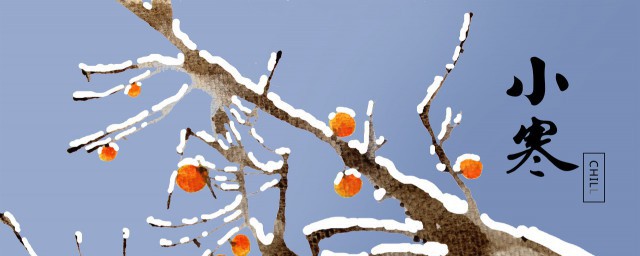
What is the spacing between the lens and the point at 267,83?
236 cm

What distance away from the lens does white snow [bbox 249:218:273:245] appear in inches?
99.0

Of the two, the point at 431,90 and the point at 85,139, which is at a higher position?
the point at 431,90

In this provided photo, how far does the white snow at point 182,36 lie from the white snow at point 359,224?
78cm

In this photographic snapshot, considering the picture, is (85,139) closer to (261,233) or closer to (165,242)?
(165,242)

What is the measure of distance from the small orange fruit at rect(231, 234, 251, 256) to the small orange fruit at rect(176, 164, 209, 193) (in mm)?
283

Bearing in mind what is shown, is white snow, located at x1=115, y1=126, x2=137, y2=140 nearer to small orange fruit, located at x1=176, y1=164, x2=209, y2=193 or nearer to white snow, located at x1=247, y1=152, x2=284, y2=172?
small orange fruit, located at x1=176, y1=164, x2=209, y2=193

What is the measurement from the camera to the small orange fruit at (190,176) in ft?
7.73

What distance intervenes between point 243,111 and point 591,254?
140 cm

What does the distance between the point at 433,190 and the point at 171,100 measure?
40.2 inches

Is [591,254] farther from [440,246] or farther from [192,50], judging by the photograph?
[192,50]

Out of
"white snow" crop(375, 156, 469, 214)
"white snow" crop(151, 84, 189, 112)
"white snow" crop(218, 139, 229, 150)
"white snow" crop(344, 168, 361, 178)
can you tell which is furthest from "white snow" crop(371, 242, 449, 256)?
"white snow" crop(151, 84, 189, 112)

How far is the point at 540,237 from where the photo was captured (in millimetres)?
2502

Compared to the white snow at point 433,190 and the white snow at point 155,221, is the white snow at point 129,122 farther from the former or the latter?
the white snow at point 433,190

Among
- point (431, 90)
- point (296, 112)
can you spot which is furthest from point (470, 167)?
point (296, 112)
